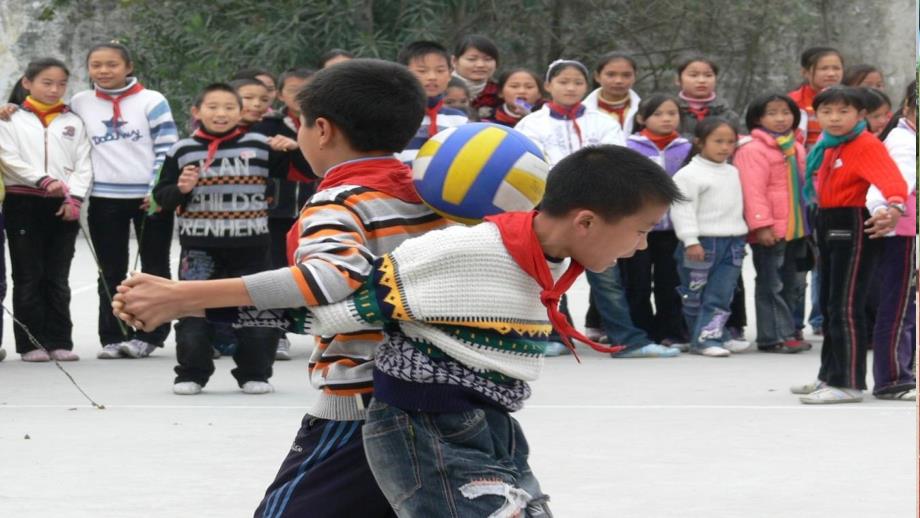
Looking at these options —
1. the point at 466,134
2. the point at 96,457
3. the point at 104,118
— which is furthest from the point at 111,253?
the point at 466,134

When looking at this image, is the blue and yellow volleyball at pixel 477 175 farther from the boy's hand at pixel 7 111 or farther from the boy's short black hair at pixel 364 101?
the boy's hand at pixel 7 111

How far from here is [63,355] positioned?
A: 338 inches

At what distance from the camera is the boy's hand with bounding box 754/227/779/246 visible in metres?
9.00

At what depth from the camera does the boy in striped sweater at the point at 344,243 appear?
9.07 feet

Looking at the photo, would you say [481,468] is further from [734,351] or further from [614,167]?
[734,351]

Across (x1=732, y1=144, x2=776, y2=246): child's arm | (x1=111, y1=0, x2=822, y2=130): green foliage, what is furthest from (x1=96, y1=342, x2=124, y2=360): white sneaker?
(x1=111, y1=0, x2=822, y2=130): green foliage

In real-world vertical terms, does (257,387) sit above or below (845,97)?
below

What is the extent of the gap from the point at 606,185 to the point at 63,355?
631 centimetres

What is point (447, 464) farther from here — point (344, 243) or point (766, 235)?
point (766, 235)

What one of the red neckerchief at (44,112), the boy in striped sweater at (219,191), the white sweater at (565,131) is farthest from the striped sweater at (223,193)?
the white sweater at (565,131)

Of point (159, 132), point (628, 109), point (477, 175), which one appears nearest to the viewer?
point (477, 175)

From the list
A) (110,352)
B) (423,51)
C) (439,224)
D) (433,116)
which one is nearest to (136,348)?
(110,352)

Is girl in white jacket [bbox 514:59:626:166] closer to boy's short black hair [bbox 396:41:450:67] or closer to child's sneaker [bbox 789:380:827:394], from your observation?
boy's short black hair [bbox 396:41:450:67]

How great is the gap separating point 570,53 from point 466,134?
15088 millimetres
